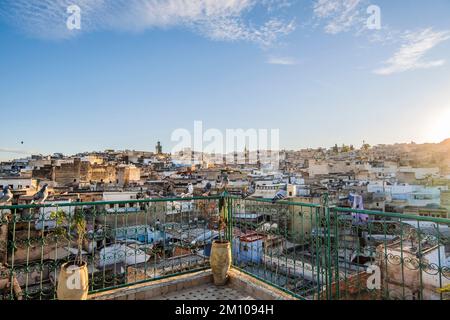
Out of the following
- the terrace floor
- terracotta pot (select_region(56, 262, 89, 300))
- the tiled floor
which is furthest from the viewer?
the tiled floor

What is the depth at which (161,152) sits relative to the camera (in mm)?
106562

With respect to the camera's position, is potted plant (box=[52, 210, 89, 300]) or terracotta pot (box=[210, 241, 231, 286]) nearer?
potted plant (box=[52, 210, 89, 300])

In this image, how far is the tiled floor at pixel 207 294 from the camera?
4.36 meters

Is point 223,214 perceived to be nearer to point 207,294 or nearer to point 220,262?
point 220,262

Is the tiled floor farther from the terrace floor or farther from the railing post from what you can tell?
the railing post

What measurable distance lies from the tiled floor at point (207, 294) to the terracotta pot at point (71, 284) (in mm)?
1206

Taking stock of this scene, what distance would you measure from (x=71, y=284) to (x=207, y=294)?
1914mm

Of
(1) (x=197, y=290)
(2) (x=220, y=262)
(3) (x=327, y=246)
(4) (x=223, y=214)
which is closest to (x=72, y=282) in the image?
(1) (x=197, y=290)

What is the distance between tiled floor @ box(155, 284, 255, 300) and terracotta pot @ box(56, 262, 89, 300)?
1206 millimetres

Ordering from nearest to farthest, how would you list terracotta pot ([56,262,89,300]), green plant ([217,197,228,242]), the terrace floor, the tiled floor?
terracotta pot ([56,262,89,300]), the terrace floor, the tiled floor, green plant ([217,197,228,242])

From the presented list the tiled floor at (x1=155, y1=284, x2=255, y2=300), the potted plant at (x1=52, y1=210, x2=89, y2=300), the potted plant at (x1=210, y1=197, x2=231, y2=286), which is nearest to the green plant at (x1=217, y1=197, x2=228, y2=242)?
the potted plant at (x1=210, y1=197, x2=231, y2=286)

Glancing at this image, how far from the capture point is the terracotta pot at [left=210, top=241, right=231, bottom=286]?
4781mm

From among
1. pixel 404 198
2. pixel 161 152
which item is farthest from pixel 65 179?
pixel 161 152

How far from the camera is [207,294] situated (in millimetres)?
4520
